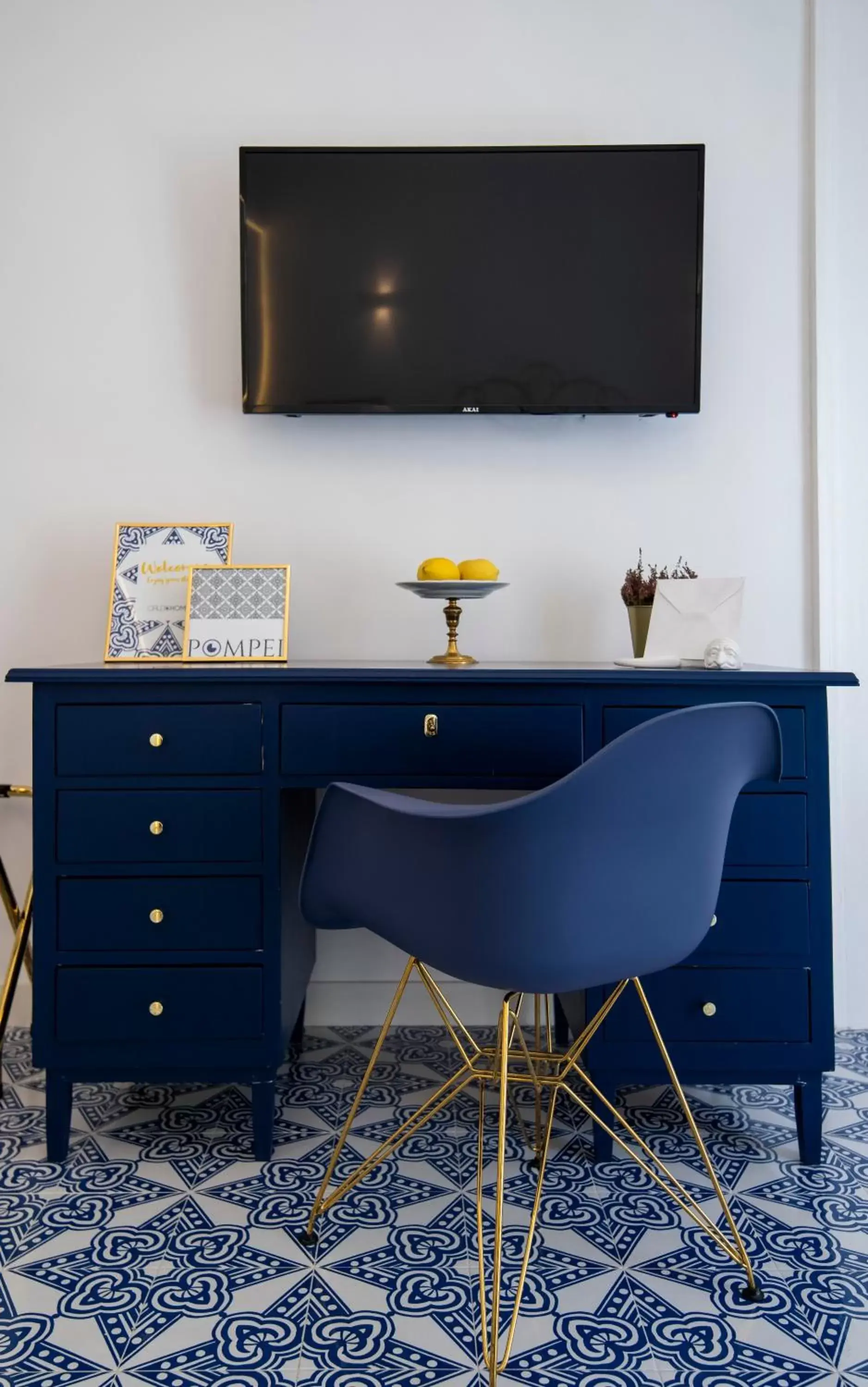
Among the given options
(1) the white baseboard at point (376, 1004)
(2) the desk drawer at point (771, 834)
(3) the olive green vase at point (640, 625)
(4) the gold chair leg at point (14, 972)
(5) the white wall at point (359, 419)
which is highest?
(5) the white wall at point (359, 419)

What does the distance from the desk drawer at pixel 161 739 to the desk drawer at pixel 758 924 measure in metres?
0.93

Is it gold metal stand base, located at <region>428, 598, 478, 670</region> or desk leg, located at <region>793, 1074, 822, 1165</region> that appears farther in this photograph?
gold metal stand base, located at <region>428, 598, 478, 670</region>

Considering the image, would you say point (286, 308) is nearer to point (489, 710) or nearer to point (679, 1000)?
point (489, 710)

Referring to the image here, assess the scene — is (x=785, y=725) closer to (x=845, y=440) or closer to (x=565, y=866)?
(x=565, y=866)

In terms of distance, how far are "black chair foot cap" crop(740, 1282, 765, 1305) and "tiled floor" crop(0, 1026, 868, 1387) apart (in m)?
0.02

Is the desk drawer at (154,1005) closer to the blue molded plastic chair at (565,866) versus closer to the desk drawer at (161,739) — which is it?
the desk drawer at (161,739)

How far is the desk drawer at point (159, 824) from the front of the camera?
1.75 metres

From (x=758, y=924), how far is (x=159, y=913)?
1.14m

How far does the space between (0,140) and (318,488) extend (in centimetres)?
118

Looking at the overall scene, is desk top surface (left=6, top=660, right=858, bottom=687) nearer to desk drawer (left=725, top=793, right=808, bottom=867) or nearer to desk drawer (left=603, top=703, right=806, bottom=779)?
desk drawer (left=603, top=703, right=806, bottom=779)

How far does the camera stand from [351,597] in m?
2.36

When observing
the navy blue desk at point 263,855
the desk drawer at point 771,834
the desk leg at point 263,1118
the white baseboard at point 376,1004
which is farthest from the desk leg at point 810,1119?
the desk leg at point 263,1118

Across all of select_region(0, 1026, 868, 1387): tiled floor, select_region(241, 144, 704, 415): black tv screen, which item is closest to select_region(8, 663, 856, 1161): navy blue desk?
select_region(0, 1026, 868, 1387): tiled floor

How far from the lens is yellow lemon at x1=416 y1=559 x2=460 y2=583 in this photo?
6.55ft
